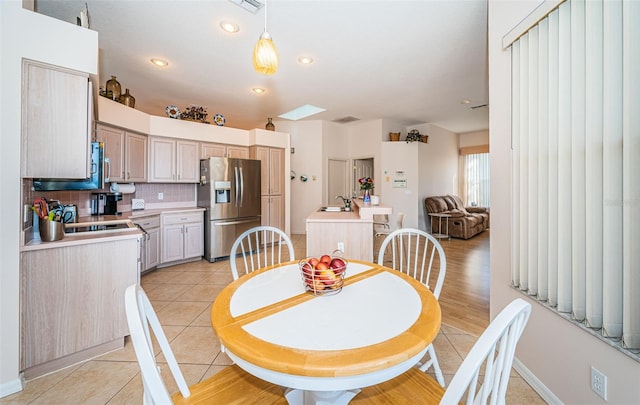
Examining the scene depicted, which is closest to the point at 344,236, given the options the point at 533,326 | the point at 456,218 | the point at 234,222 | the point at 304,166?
the point at 533,326

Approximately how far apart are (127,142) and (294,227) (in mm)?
3912

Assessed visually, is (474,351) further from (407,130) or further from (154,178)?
(407,130)

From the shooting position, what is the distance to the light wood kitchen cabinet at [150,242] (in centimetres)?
351

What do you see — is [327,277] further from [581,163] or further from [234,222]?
[234,222]

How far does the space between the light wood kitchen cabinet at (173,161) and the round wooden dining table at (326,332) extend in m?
3.65

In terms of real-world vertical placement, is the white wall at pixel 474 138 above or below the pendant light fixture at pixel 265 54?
above

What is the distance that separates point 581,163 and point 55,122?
3174mm

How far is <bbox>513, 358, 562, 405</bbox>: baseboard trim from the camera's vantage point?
1.45 metres

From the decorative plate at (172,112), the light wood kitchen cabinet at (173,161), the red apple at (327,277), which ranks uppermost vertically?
the decorative plate at (172,112)

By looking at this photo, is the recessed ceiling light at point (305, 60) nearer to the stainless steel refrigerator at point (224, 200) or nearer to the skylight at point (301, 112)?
the stainless steel refrigerator at point (224, 200)

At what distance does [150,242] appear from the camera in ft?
12.1

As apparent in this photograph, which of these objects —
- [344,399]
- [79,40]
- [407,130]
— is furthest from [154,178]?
[407,130]

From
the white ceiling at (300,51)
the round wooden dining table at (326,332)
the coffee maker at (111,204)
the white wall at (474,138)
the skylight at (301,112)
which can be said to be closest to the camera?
the round wooden dining table at (326,332)

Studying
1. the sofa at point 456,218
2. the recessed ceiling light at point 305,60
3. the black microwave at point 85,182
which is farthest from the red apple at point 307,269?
the sofa at point 456,218
